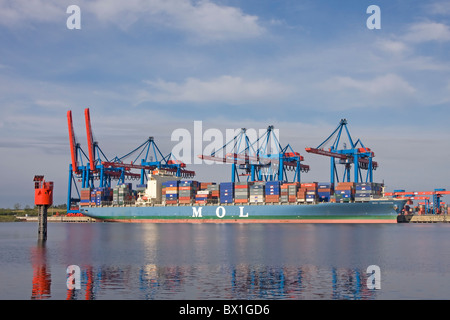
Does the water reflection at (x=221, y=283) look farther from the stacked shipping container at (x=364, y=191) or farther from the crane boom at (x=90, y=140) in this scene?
the crane boom at (x=90, y=140)

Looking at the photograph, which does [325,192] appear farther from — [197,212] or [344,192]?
[197,212]

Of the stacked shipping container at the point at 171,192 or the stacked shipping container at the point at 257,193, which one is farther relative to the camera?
the stacked shipping container at the point at 171,192

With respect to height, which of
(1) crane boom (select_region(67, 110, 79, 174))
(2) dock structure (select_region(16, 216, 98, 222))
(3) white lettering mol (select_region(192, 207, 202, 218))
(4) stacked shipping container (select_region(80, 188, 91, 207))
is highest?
(1) crane boom (select_region(67, 110, 79, 174))

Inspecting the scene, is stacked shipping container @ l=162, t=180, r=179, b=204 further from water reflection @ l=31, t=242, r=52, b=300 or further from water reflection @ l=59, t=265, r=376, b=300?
water reflection @ l=59, t=265, r=376, b=300

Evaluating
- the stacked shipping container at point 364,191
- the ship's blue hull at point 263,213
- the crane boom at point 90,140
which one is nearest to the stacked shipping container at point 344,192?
the stacked shipping container at point 364,191

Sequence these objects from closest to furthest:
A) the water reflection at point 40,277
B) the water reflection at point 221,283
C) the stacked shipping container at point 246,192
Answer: the water reflection at point 221,283, the water reflection at point 40,277, the stacked shipping container at point 246,192

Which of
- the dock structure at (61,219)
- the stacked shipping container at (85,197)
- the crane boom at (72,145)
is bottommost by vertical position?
the dock structure at (61,219)

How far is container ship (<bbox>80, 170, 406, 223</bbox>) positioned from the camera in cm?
10225

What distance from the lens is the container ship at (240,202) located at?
335 ft

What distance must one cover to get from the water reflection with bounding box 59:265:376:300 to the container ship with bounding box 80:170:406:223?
71076 millimetres

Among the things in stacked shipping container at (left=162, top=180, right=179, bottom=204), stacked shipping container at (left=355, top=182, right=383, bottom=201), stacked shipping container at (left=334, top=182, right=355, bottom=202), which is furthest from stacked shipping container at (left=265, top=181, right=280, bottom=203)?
stacked shipping container at (left=162, top=180, right=179, bottom=204)

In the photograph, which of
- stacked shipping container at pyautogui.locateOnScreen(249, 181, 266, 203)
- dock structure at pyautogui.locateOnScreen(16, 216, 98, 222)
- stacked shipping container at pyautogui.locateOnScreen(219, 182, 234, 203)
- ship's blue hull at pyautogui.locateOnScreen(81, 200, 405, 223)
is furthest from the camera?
dock structure at pyautogui.locateOnScreen(16, 216, 98, 222)

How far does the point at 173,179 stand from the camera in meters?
133

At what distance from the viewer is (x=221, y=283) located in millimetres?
27453
